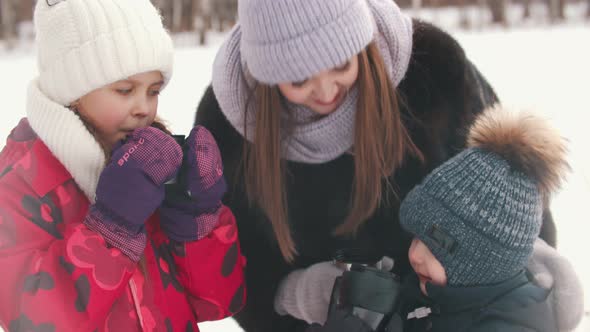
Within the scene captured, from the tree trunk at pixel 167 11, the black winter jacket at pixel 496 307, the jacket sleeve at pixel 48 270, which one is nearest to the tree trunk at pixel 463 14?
the tree trunk at pixel 167 11

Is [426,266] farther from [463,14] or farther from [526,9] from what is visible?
[526,9]

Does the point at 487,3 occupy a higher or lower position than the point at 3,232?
lower

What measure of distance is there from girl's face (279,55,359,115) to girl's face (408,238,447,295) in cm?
35

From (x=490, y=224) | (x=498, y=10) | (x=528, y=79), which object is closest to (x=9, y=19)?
(x=528, y=79)

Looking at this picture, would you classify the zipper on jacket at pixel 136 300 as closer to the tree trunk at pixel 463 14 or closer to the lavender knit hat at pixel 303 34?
the lavender knit hat at pixel 303 34

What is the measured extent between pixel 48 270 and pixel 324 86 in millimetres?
608

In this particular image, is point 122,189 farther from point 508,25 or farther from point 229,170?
point 508,25

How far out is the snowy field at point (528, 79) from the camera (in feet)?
8.69

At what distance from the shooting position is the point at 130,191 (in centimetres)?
113

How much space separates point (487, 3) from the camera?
17.7ft

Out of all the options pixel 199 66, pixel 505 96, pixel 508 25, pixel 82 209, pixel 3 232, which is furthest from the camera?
pixel 508 25

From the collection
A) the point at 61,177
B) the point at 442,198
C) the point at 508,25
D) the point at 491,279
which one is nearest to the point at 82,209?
the point at 61,177

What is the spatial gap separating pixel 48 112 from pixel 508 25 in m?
4.78

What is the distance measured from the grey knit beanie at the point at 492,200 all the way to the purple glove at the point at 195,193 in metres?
0.41
